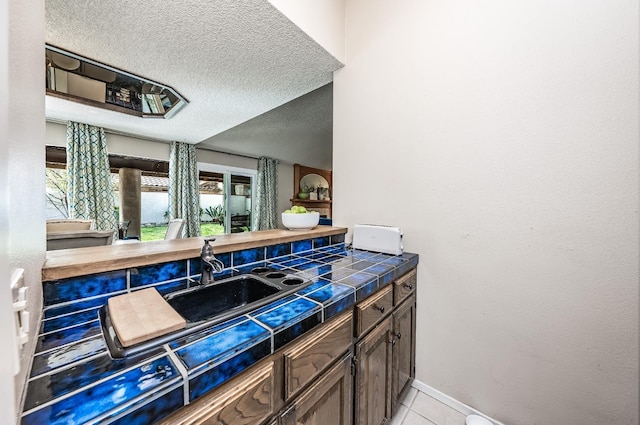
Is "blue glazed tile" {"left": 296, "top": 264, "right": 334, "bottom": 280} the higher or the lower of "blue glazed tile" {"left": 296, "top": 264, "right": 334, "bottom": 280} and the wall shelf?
the lower

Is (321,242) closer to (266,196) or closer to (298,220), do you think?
(298,220)

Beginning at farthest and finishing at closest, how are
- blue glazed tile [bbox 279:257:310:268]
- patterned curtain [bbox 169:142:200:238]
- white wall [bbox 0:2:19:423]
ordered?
patterned curtain [bbox 169:142:200:238] → blue glazed tile [bbox 279:257:310:268] → white wall [bbox 0:2:19:423]

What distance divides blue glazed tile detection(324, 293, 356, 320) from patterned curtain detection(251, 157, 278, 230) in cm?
455

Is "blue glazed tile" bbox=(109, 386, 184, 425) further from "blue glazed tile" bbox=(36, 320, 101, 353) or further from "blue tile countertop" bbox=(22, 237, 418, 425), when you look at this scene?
"blue glazed tile" bbox=(36, 320, 101, 353)

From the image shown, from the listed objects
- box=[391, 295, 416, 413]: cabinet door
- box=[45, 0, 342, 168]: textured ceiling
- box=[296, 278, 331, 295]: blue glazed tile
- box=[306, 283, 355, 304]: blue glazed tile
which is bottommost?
box=[391, 295, 416, 413]: cabinet door

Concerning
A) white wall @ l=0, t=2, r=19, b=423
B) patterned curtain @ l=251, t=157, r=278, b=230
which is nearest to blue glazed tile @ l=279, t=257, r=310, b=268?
white wall @ l=0, t=2, r=19, b=423

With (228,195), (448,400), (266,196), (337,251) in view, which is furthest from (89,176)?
→ (448,400)

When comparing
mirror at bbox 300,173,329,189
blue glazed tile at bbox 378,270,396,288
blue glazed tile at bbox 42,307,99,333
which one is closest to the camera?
blue glazed tile at bbox 42,307,99,333

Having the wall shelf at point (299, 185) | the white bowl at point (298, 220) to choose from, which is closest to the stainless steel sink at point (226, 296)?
the white bowl at point (298, 220)

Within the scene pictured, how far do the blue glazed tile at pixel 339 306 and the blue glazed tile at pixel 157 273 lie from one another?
627 millimetres

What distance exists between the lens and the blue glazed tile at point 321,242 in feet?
5.29

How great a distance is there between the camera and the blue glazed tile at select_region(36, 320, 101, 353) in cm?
55

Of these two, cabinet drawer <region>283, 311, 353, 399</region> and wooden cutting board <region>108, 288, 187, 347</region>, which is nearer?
wooden cutting board <region>108, 288, 187, 347</region>

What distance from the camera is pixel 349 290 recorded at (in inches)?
35.8
